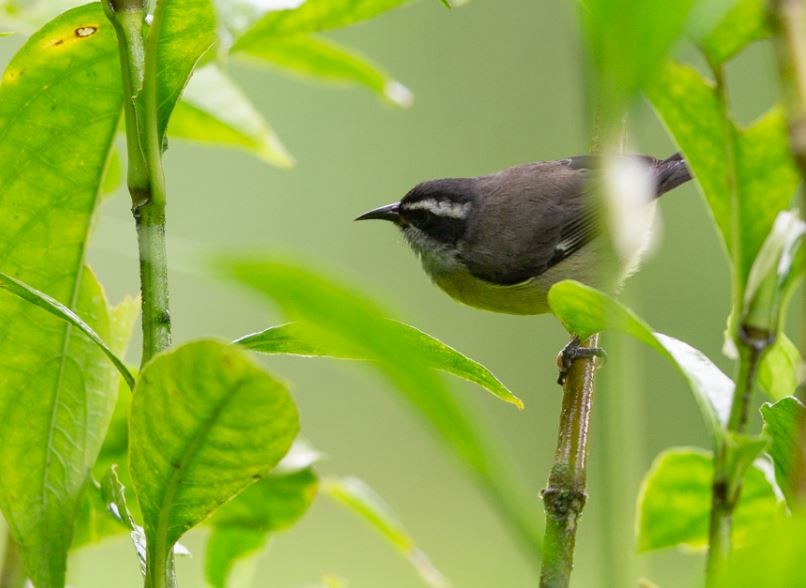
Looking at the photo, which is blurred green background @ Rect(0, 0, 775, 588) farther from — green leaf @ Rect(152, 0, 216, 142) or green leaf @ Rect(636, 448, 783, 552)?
green leaf @ Rect(152, 0, 216, 142)

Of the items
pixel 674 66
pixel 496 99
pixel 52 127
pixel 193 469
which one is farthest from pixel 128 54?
pixel 496 99

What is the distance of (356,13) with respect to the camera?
1.61 metres

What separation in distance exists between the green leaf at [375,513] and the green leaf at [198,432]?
Answer: 26.5 inches

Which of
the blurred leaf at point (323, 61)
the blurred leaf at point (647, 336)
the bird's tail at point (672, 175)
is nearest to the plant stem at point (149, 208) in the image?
the blurred leaf at point (647, 336)

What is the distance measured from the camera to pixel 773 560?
0.62 metres

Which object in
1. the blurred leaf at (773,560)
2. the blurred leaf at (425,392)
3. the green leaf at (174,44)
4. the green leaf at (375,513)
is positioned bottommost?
Answer: the blurred leaf at (773,560)

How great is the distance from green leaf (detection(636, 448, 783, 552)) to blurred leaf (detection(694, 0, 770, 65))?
2.38ft

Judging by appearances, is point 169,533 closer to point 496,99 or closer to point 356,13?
point 356,13

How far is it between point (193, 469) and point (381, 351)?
0.62 m

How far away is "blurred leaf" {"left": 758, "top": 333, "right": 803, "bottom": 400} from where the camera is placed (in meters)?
1.49

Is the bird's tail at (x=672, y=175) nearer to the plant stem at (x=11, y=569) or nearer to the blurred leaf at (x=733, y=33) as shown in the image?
the plant stem at (x=11, y=569)

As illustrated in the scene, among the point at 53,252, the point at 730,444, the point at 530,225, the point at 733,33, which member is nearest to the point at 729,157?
the point at 733,33

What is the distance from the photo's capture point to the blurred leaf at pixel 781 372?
1491 mm

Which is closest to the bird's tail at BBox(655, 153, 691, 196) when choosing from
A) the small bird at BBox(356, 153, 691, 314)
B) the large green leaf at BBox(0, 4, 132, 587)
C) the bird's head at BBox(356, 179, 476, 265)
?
the small bird at BBox(356, 153, 691, 314)
